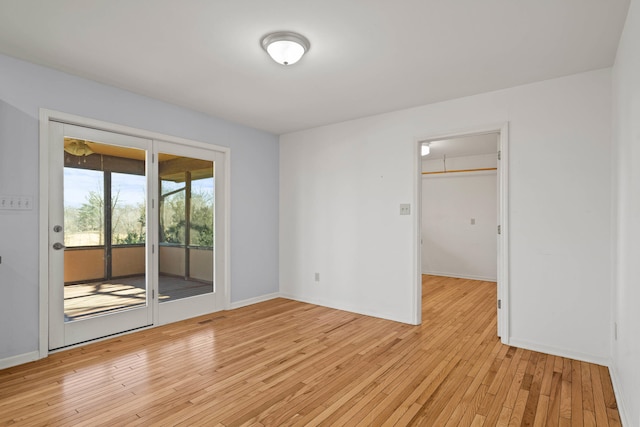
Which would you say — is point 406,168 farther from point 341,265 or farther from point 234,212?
point 234,212

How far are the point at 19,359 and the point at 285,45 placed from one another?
137 inches

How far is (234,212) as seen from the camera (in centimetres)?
479

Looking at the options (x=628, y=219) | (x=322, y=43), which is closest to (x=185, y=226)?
(x=322, y=43)

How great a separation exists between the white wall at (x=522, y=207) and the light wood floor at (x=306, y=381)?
0.45 metres

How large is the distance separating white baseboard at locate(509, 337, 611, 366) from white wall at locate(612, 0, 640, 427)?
9.6 inches

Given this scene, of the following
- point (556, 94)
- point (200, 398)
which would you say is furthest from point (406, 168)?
point (200, 398)

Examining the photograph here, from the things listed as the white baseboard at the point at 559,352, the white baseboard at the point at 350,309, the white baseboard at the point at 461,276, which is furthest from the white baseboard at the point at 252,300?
the white baseboard at the point at 461,276

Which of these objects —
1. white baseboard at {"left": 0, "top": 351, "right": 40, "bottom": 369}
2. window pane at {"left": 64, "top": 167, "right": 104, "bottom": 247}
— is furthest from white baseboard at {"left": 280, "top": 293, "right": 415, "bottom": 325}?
white baseboard at {"left": 0, "top": 351, "right": 40, "bottom": 369}

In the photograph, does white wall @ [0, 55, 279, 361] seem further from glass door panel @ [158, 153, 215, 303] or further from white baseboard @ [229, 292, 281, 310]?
white baseboard @ [229, 292, 281, 310]

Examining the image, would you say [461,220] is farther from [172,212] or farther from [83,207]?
[83,207]

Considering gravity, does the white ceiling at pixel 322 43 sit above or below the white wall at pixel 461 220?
above

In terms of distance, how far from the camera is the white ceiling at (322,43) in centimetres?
218

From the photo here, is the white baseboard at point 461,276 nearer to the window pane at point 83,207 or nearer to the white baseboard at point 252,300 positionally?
the white baseboard at point 252,300

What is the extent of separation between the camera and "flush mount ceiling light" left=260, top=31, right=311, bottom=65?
2.47m
